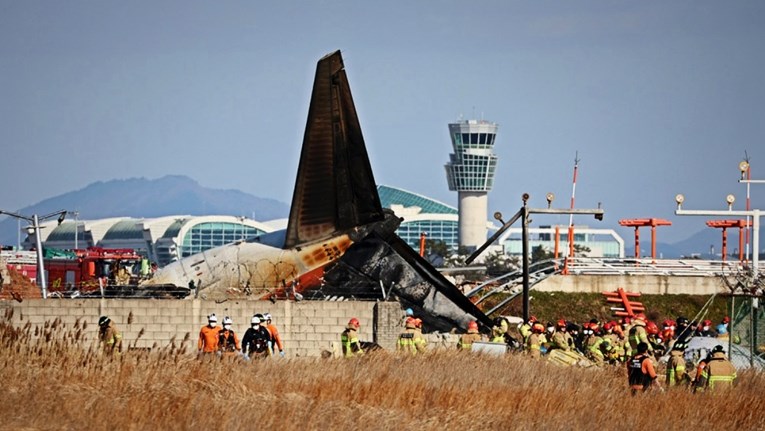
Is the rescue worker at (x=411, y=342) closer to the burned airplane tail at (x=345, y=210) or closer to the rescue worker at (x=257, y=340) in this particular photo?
the rescue worker at (x=257, y=340)

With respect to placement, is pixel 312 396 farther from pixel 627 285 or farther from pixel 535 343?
pixel 627 285

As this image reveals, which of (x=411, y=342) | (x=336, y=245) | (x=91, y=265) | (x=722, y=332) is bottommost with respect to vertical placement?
(x=411, y=342)

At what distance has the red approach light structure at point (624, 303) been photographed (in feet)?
192

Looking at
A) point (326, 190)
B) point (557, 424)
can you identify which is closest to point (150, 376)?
point (557, 424)

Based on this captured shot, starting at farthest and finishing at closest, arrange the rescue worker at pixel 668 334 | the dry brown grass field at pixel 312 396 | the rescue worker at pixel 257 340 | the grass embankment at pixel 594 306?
the grass embankment at pixel 594 306, the rescue worker at pixel 668 334, the rescue worker at pixel 257 340, the dry brown grass field at pixel 312 396

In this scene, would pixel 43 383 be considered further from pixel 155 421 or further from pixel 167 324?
pixel 167 324

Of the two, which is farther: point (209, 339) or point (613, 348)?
point (613, 348)

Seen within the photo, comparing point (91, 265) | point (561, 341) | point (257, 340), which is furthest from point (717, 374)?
point (91, 265)

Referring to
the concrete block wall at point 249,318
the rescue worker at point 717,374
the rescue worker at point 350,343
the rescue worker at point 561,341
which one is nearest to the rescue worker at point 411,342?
the rescue worker at point 350,343

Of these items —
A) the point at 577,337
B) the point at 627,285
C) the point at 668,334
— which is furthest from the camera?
the point at 627,285

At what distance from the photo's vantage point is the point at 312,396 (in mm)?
25328

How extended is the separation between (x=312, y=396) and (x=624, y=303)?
35772mm

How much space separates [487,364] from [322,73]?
48.6 ft

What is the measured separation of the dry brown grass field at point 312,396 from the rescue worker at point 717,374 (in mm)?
281
